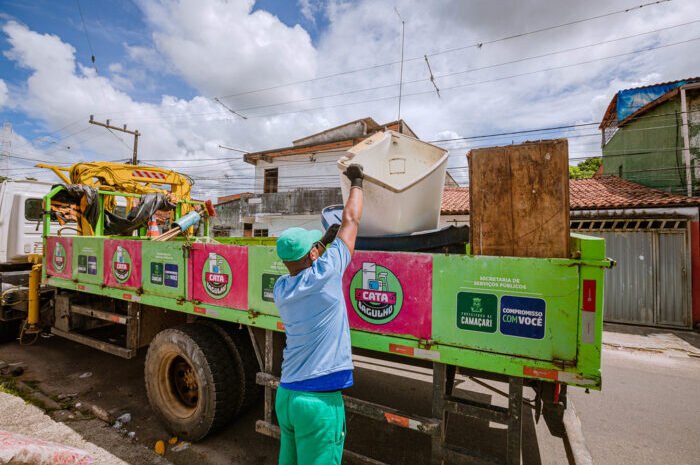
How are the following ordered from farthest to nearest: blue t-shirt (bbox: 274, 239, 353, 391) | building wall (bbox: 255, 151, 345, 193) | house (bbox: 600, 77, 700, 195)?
building wall (bbox: 255, 151, 345, 193)
house (bbox: 600, 77, 700, 195)
blue t-shirt (bbox: 274, 239, 353, 391)

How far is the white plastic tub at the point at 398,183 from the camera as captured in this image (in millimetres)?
2639

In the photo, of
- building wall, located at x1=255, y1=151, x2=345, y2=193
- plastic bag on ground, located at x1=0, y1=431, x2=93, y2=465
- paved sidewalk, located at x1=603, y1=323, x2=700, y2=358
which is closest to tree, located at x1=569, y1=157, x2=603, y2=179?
building wall, located at x1=255, y1=151, x2=345, y2=193

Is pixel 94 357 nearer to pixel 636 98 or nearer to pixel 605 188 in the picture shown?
pixel 605 188

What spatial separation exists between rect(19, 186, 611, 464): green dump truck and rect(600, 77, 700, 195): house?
10.5 metres

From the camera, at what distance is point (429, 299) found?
2.09m

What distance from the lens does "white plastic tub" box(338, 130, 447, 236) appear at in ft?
8.66

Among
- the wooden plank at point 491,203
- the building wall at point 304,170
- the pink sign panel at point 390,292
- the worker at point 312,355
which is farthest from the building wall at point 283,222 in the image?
the worker at point 312,355

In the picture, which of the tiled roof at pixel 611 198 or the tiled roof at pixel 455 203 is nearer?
the tiled roof at pixel 611 198

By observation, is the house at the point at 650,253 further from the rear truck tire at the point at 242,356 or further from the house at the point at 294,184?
the house at the point at 294,184

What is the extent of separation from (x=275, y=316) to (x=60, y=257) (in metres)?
3.63

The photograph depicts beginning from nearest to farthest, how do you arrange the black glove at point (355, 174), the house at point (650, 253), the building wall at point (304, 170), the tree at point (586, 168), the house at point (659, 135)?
1. the black glove at point (355, 174)
2. the house at point (650, 253)
3. the house at point (659, 135)
4. the building wall at point (304, 170)
5. the tree at point (586, 168)

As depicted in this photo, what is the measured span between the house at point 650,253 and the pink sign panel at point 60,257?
10836mm

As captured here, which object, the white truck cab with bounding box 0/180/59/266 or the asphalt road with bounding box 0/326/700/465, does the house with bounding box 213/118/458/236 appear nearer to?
the white truck cab with bounding box 0/180/59/266

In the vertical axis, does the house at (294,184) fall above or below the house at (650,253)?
above
